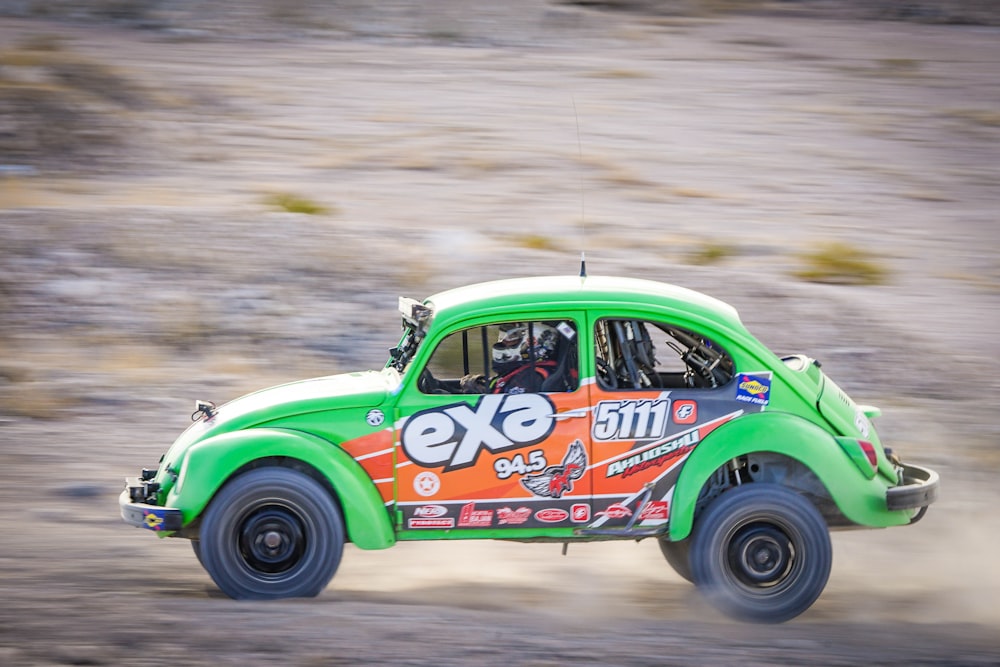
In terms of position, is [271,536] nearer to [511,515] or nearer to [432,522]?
[432,522]

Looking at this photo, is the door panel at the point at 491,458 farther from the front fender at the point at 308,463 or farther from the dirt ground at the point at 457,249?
the dirt ground at the point at 457,249

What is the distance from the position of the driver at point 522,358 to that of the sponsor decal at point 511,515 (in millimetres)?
653

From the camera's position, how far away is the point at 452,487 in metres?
6.53

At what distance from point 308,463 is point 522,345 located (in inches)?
53.4

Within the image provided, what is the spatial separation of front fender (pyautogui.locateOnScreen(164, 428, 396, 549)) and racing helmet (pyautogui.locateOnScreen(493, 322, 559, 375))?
1.00 metres

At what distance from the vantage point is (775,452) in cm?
663

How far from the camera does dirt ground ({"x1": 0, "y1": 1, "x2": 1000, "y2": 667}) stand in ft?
21.6

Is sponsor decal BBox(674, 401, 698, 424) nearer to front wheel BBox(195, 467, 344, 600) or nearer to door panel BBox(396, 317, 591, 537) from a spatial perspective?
door panel BBox(396, 317, 591, 537)

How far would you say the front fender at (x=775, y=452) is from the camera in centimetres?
655

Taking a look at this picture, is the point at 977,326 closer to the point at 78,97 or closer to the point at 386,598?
the point at 386,598

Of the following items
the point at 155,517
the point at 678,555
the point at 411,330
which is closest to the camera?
the point at 155,517

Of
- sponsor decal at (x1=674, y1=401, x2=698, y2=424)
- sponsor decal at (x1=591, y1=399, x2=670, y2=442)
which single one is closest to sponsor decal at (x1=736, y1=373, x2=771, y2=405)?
sponsor decal at (x1=674, y1=401, x2=698, y2=424)

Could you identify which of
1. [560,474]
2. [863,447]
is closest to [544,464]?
→ [560,474]

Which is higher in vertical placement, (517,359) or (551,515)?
(517,359)
